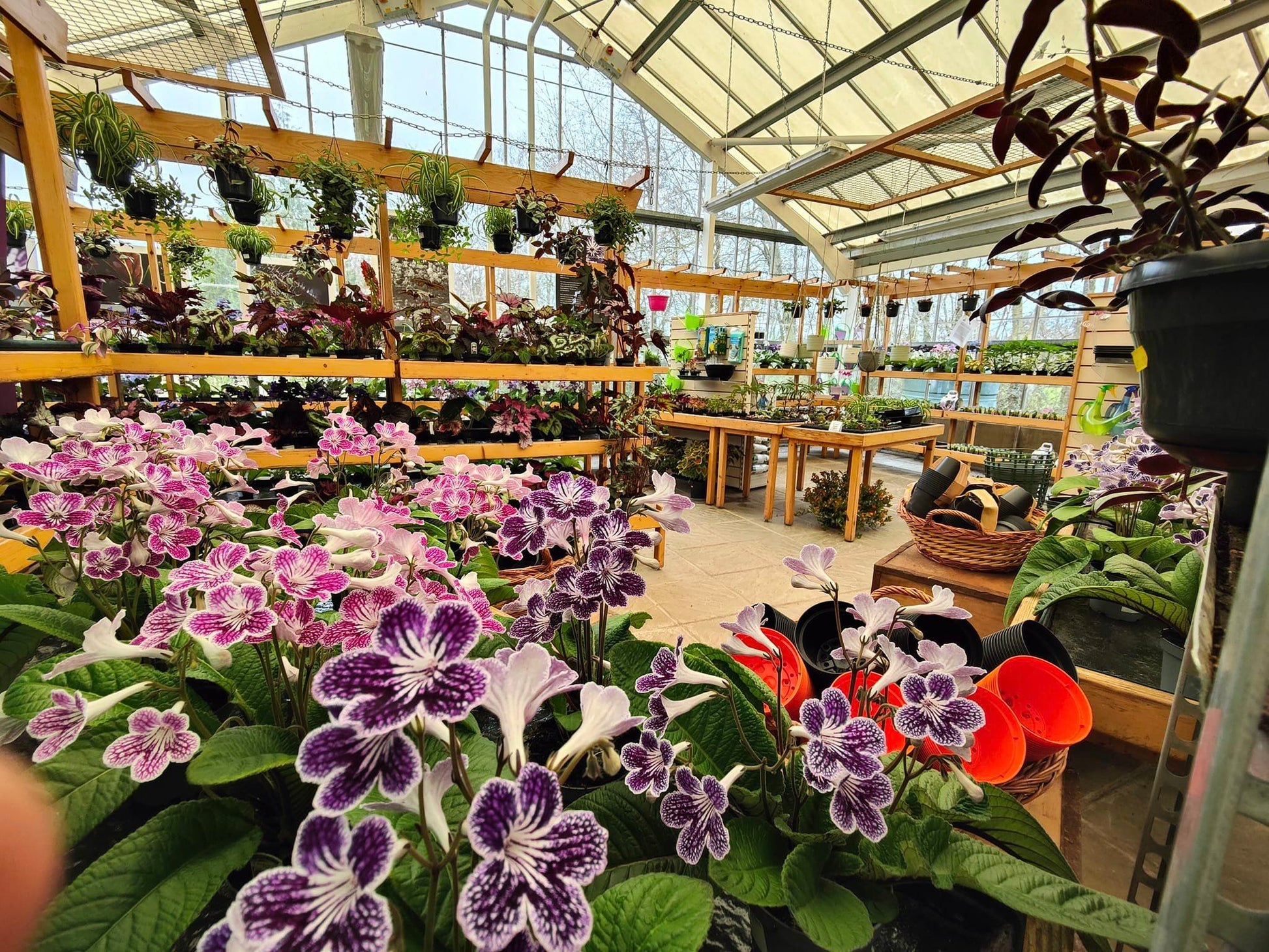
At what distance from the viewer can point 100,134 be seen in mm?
1872

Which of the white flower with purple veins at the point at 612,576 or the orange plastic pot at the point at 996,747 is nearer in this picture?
the white flower with purple veins at the point at 612,576

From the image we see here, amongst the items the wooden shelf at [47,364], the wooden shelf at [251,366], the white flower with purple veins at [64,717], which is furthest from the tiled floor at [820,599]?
the wooden shelf at [47,364]

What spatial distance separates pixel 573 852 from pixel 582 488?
40cm

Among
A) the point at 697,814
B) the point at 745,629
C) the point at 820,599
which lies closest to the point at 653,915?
the point at 697,814

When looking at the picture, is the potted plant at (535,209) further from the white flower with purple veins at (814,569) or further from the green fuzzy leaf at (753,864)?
the green fuzzy leaf at (753,864)

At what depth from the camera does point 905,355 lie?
6250mm

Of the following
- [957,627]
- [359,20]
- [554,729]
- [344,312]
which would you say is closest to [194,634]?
[554,729]

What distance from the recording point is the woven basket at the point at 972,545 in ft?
5.11

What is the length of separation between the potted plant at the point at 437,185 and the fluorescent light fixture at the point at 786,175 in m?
2.34

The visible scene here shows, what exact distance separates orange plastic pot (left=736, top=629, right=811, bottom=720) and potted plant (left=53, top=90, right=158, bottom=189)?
8.62 feet

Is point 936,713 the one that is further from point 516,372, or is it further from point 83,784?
point 516,372

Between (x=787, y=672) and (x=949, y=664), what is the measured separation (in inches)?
12.4

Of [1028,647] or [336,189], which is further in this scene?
[336,189]

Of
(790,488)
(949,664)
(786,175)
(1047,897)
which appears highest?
(786,175)
